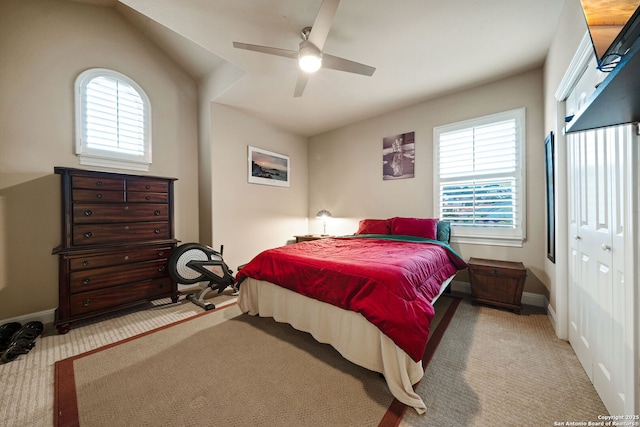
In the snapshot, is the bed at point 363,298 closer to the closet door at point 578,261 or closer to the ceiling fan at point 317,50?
the closet door at point 578,261

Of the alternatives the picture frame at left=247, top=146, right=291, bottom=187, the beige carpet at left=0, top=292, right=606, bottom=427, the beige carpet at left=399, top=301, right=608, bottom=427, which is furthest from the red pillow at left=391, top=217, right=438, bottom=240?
the picture frame at left=247, top=146, right=291, bottom=187

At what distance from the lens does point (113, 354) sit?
5.95 feet

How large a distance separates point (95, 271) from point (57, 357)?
752mm

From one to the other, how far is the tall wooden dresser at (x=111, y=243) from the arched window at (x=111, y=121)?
0.60 meters

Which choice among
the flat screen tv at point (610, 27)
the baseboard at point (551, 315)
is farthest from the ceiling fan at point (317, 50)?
the baseboard at point (551, 315)

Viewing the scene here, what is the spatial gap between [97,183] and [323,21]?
2639 mm

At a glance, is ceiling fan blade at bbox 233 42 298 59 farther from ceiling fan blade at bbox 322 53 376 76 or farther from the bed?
the bed

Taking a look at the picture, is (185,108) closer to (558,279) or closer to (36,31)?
(36,31)

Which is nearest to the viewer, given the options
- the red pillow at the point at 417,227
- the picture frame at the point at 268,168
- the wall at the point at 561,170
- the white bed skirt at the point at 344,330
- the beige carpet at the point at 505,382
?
the beige carpet at the point at 505,382

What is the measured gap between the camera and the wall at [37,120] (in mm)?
2174

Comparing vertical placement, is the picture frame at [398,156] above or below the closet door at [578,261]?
above

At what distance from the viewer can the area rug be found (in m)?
1.25

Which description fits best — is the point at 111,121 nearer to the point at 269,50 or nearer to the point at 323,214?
the point at 269,50

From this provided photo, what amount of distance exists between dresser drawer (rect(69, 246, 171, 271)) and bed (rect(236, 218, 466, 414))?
3.56 feet
